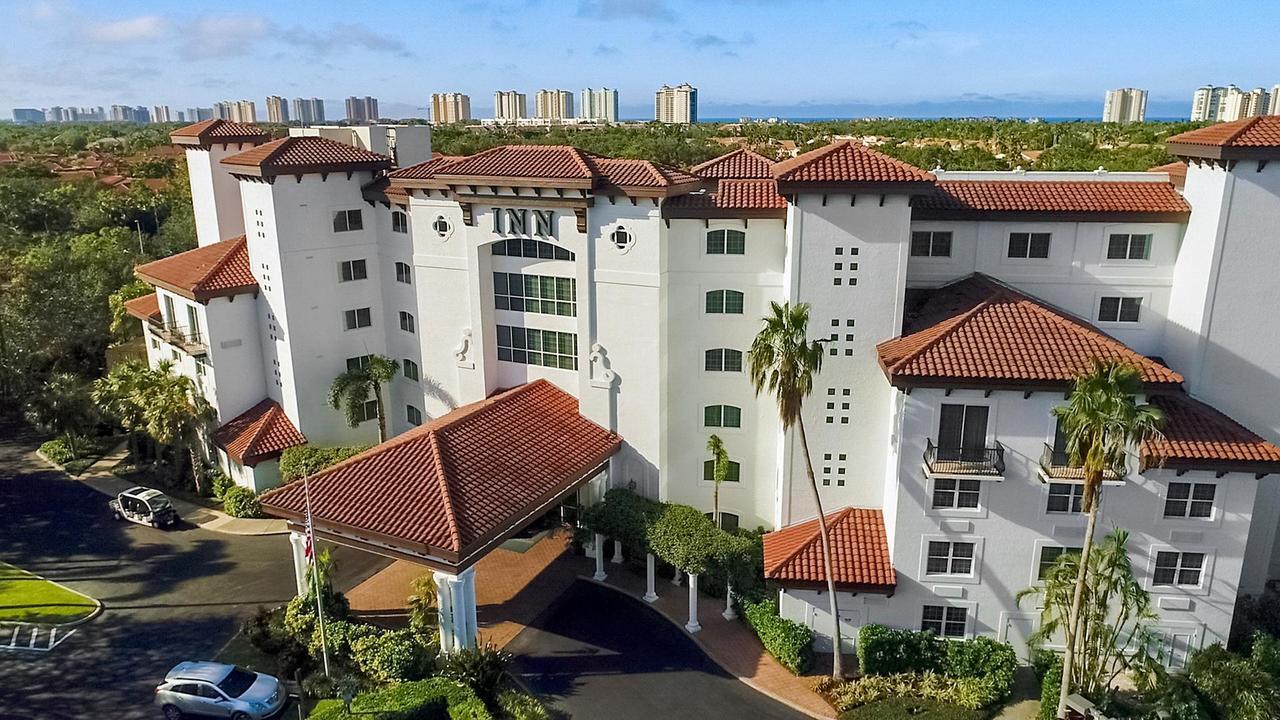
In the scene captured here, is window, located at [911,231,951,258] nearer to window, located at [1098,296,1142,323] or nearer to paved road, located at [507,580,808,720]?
window, located at [1098,296,1142,323]

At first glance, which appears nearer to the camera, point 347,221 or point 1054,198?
point 1054,198

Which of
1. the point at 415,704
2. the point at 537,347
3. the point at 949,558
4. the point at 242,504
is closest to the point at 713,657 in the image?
the point at 949,558

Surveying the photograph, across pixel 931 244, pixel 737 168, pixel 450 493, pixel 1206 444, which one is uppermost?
pixel 737 168

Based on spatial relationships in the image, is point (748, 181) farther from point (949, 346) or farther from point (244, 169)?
point (244, 169)

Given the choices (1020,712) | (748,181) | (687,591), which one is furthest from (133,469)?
(1020,712)

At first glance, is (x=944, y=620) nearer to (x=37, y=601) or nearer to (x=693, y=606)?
(x=693, y=606)

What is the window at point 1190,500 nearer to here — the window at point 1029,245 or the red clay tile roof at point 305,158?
the window at point 1029,245

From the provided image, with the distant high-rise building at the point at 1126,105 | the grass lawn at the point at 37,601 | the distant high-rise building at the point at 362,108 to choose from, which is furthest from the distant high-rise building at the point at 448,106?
the grass lawn at the point at 37,601
